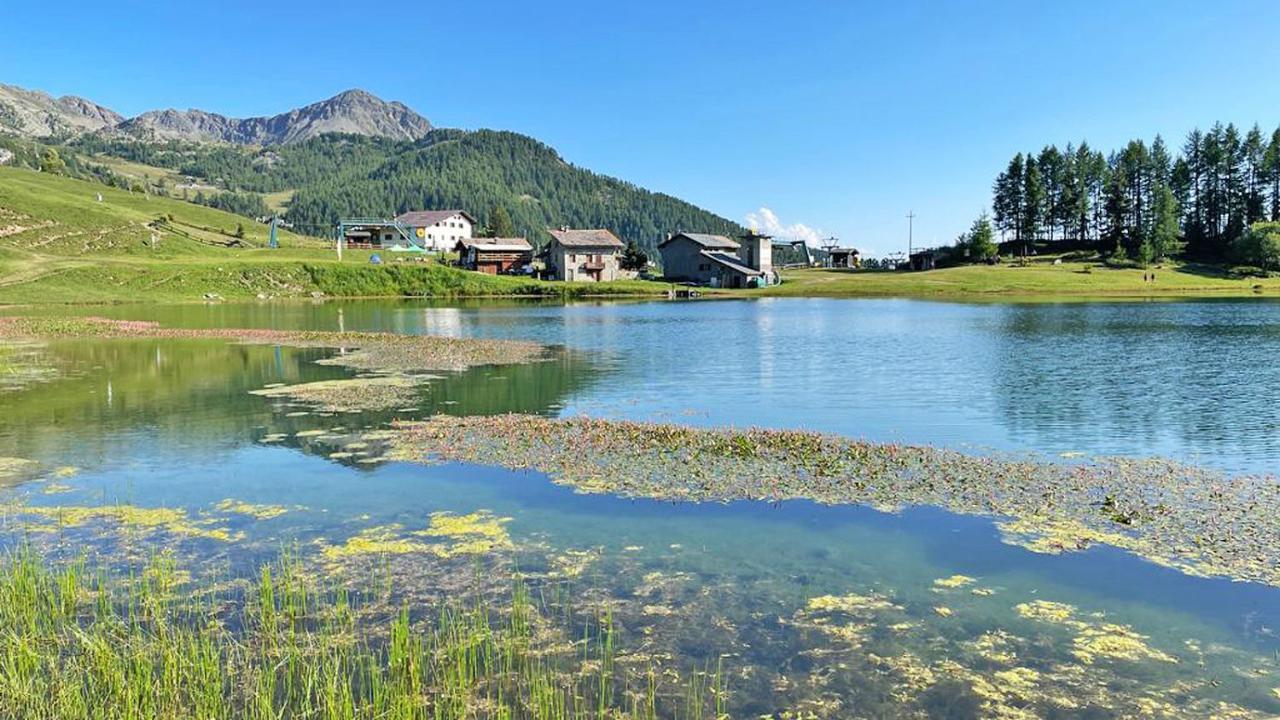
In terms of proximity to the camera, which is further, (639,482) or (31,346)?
(31,346)

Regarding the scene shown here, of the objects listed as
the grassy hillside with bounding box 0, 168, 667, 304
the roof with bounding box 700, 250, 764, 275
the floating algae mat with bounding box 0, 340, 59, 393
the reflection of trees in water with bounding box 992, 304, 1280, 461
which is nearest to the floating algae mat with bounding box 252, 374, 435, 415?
the floating algae mat with bounding box 0, 340, 59, 393

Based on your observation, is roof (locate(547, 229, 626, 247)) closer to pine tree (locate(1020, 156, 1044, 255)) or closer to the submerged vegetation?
pine tree (locate(1020, 156, 1044, 255))

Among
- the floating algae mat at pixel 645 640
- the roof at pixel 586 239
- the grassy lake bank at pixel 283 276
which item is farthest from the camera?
the roof at pixel 586 239

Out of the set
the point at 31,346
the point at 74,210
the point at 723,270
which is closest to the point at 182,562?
the point at 31,346

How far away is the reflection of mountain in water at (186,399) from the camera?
2594 centimetres

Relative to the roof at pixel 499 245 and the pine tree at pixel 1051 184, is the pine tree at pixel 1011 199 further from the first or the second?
the roof at pixel 499 245

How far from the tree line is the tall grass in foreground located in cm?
17183

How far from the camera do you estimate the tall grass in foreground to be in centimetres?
952

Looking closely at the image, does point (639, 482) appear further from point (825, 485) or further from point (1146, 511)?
point (1146, 511)

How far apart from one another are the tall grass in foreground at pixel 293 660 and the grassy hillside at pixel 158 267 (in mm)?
104778

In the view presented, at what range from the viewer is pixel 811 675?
421 inches

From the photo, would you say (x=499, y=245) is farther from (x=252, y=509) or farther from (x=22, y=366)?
(x=252, y=509)

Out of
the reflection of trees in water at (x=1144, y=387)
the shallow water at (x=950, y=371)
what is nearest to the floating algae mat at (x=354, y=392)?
the shallow water at (x=950, y=371)

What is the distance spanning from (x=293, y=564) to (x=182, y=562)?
2.16 meters
